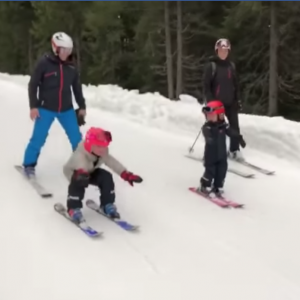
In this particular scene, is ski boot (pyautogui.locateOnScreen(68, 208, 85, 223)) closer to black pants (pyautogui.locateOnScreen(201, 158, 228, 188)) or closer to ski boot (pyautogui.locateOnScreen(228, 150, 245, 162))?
black pants (pyautogui.locateOnScreen(201, 158, 228, 188))

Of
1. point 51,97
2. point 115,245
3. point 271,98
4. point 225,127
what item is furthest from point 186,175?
point 271,98

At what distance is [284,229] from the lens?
5.67 meters

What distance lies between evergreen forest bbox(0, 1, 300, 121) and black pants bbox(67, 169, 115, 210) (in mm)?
6852

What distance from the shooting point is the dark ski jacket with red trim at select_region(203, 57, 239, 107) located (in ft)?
25.6

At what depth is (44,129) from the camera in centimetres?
680

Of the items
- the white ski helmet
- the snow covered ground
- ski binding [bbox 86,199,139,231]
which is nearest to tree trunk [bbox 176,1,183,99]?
the snow covered ground

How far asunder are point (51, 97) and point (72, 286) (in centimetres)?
312

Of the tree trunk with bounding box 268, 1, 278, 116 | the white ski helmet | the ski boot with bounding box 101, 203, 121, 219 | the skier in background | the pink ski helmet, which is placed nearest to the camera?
the pink ski helmet

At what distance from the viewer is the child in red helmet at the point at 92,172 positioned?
5246 millimetres

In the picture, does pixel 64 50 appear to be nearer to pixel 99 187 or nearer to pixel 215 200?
pixel 99 187

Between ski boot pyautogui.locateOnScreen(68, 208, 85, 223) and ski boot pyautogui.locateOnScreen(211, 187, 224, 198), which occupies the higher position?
ski boot pyautogui.locateOnScreen(68, 208, 85, 223)

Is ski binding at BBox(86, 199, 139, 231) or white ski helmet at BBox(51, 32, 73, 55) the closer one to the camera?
ski binding at BBox(86, 199, 139, 231)

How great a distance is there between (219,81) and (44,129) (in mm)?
2658

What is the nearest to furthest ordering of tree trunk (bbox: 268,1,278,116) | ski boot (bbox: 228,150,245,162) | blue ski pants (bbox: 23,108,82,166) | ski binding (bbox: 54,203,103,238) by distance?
ski binding (bbox: 54,203,103,238) → blue ski pants (bbox: 23,108,82,166) → ski boot (bbox: 228,150,245,162) → tree trunk (bbox: 268,1,278,116)
